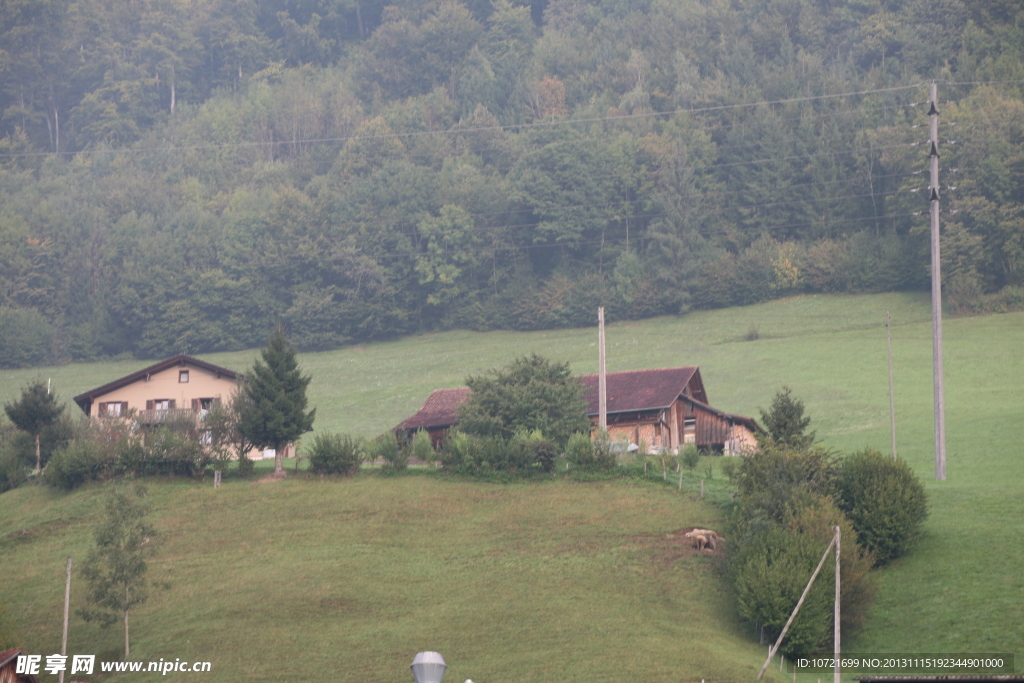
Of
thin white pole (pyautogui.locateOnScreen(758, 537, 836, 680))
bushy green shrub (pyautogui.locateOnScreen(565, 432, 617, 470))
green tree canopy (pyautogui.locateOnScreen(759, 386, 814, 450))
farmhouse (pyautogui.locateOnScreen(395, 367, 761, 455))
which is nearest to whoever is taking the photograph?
thin white pole (pyautogui.locateOnScreen(758, 537, 836, 680))

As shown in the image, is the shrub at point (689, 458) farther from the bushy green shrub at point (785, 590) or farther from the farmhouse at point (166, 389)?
the farmhouse at point (166, 389)

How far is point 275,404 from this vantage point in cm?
6194

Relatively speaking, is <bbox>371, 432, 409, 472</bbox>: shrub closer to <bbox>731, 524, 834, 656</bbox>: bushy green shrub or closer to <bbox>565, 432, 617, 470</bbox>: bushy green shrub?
<bbox>565, 432, 617, 470</bbox>: bushy green shrub

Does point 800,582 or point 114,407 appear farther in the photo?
point 114,407

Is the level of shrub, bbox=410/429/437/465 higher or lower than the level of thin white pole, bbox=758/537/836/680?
higher

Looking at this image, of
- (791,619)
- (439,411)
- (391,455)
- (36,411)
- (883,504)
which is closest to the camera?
(791,619)

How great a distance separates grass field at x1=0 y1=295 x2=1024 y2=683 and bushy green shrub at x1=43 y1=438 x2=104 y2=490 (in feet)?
3.77

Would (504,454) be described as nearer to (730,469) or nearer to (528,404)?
(528,404)

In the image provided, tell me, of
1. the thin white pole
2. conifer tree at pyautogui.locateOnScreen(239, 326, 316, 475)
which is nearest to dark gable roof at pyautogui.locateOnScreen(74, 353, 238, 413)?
conifer tree at pyautogui.locateOnScreen(239, 326, 316, 475)

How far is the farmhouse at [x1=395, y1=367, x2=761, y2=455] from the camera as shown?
219 feet

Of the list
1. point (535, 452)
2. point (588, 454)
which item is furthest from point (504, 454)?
point (588, 454)

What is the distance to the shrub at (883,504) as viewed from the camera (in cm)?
4666

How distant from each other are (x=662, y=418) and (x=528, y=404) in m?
8.62

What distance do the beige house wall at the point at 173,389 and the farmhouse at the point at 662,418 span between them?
1129cm
